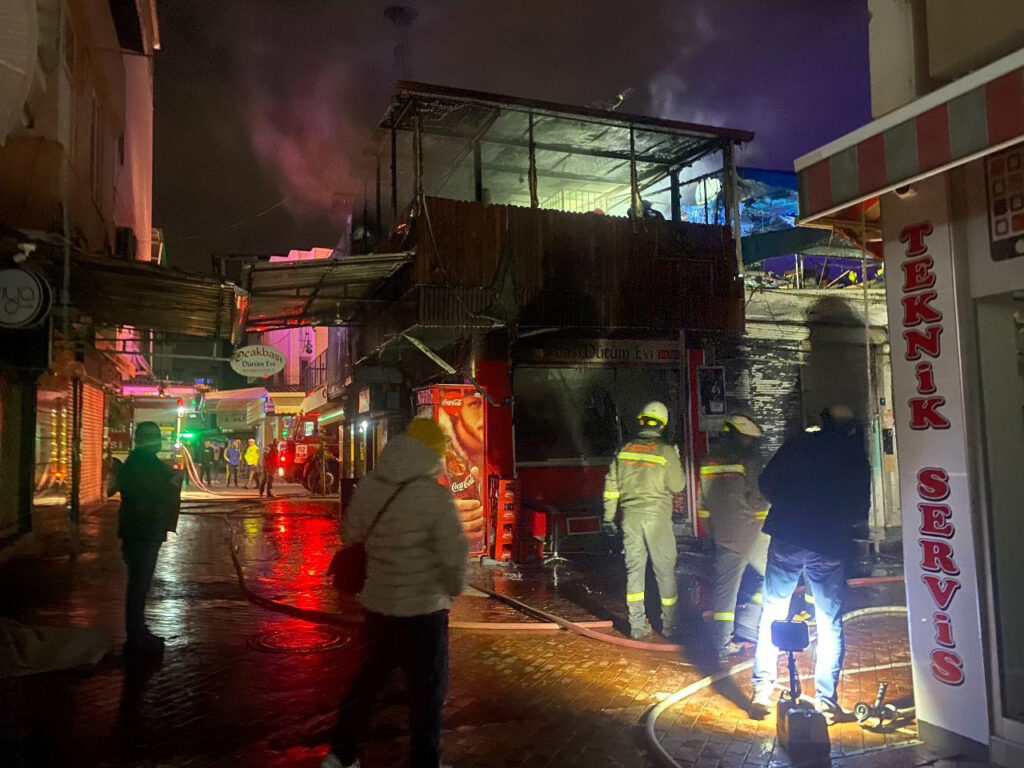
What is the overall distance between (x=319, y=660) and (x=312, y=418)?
1043 inches

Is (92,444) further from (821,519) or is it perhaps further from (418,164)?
(821,519)

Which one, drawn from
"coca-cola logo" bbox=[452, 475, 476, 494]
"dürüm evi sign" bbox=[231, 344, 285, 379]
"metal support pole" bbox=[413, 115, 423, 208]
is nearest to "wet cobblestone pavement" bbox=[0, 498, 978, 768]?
"coca-cola logo" bbox=[452, 475, 476, 494]

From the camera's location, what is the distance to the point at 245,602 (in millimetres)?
8719

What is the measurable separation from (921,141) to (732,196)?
11.4 meters

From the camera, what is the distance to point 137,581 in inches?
257

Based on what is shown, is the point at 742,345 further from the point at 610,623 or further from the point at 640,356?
the point at 610,623

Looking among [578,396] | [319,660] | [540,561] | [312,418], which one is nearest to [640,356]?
[578,396]

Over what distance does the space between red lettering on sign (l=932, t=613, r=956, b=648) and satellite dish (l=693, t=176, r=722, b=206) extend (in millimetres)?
12145

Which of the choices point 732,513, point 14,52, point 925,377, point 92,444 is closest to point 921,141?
point 925,377

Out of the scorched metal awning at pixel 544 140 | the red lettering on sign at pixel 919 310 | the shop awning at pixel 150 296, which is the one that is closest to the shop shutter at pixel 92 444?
the shop awning at pixel 150 296

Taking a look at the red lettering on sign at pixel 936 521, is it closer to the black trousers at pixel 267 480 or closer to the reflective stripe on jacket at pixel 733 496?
the reflective stripe on jacket at pixel 733 496

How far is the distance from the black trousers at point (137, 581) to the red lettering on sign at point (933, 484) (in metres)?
5.82

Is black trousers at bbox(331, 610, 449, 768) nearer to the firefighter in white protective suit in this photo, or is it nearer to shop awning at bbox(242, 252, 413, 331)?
the firefighter in white protective suit

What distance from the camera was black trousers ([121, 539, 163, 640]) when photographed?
646 centimetres
